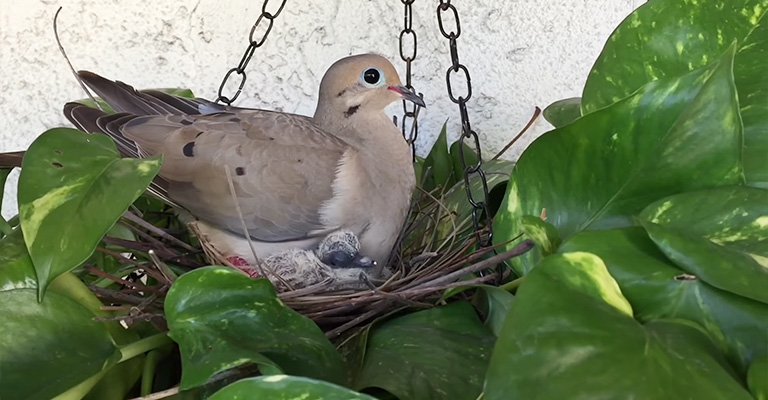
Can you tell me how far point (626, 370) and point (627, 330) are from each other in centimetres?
3

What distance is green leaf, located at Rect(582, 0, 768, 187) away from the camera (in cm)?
51

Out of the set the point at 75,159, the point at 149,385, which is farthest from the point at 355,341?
the point at 75,159

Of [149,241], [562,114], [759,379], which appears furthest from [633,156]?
[149,241]

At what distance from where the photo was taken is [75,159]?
0.49 m

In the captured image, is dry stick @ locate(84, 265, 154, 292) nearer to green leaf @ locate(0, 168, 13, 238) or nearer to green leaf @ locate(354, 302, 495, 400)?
green leaf @ locate(0, 168, 13, 238)

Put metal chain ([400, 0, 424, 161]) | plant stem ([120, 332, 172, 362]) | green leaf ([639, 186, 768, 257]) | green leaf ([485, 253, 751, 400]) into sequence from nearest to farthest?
green leaf ([485, 253, 751, 400]) < green leaf ([639, 186, 768, 257]) < plant stem ([120, 332, 172, 362]) < metal chain ([400, 0, 424, 161])

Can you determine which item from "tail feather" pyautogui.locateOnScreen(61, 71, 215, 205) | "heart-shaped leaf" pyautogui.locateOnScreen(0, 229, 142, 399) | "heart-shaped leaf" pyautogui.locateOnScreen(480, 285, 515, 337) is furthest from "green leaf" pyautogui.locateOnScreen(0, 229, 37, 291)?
"heart-shaped leaf" pyautogui.locateOnScreen(480, 285, 515, 337)

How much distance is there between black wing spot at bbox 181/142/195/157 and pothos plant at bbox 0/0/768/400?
0.21 meters

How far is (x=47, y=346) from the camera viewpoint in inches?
17.8

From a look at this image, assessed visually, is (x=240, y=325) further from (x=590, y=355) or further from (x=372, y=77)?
(x=372, y=77)

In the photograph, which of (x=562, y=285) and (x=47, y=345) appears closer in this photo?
(x=562, y=285)

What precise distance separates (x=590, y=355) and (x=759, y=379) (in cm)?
9

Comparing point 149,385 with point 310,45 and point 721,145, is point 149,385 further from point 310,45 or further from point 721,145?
point 310,45

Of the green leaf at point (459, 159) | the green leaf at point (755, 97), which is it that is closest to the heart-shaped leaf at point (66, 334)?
the green leaf at point (755, 97)
